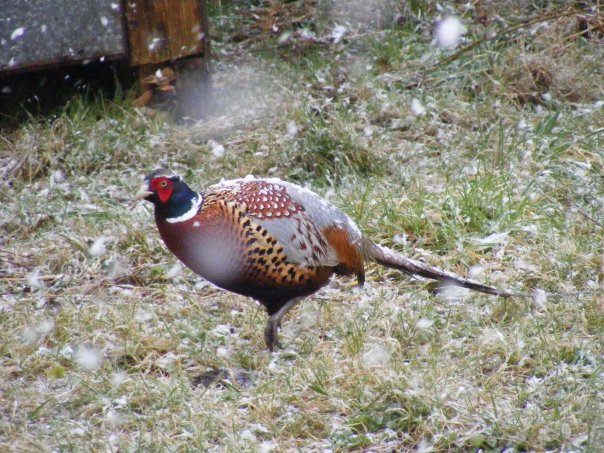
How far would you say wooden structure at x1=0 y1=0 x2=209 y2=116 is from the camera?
5.49 metres

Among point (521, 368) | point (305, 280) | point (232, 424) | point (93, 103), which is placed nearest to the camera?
point (232, 424)

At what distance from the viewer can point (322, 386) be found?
10.7ft

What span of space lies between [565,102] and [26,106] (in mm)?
3272

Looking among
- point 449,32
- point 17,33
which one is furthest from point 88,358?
point 449,32

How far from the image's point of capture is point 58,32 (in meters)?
5.57

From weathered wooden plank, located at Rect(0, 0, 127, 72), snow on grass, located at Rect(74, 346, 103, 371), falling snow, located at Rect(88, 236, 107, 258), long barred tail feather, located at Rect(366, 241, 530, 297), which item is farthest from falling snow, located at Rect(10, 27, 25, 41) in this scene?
long barred tail feather, located at Rect(366, 241, 530, 297)

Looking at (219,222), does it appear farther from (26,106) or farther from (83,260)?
(26,106)

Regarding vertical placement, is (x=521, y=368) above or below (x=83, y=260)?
above

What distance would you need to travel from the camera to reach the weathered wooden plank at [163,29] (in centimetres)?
571

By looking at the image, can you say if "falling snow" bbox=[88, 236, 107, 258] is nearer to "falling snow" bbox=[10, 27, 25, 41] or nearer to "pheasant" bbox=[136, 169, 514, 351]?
"pheasant" bbox=[136, 169, 514, 351]

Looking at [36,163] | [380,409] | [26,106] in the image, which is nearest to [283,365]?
[380,409]

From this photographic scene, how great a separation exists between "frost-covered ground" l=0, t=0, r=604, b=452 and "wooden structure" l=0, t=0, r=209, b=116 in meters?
0.32

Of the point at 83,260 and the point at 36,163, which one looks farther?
the point at 36,163

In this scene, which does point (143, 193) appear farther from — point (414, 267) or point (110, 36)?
point (110, 36)
